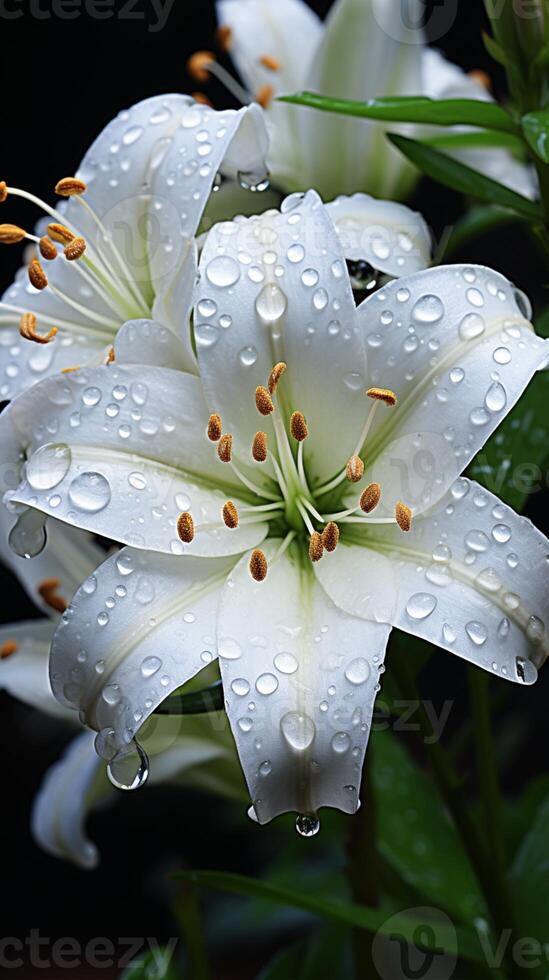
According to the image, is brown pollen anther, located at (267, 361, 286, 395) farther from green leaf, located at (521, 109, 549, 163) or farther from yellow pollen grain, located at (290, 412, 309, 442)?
green leaf, located at (521, 109, 549, 163)

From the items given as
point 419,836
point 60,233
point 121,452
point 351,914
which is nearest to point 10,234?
point 60,233

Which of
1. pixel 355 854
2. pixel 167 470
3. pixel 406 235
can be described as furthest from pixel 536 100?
pixel 355 854

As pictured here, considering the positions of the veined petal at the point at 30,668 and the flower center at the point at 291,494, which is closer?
the flower center at the point at 291,494

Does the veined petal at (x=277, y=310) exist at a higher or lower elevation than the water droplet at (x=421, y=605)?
higher

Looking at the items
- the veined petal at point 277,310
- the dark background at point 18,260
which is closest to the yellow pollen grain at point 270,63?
the veined petal at point 277,310

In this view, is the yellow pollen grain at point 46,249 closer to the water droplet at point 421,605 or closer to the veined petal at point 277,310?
the veined petal at point 277,310

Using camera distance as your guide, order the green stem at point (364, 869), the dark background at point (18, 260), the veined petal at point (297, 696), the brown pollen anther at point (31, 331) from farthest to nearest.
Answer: the dark background at point (18, 260)
the green stem at point (364, 869)
the brown pollen anther at point (31, 331)
the veined petal at point (297, 696)

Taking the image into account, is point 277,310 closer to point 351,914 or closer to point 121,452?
point 121,452
